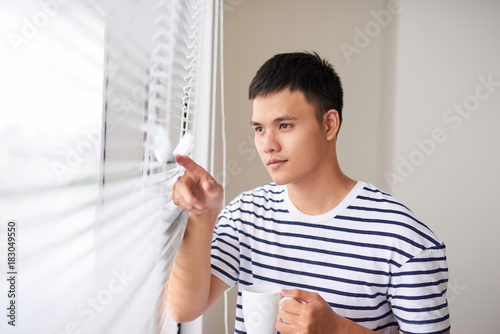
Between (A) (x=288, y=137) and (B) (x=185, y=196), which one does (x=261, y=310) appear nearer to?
(B) (x=185, y=196)

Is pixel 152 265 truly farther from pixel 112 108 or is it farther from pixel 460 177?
pixel 460 177

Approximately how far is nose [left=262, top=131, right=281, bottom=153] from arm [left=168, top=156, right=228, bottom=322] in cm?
30

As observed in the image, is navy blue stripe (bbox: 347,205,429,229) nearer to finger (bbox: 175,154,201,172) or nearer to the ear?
the ear

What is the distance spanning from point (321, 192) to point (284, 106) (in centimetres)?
27

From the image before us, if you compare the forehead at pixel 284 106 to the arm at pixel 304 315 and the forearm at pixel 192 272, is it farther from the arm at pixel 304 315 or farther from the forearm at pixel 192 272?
the arm at pixel 304 315

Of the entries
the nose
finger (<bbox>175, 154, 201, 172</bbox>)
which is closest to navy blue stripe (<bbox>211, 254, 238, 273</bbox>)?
the nose

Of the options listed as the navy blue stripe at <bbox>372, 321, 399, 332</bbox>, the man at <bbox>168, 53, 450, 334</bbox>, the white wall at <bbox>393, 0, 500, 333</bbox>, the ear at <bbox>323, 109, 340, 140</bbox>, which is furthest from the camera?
the white wall at <bbox>393, 0, 500, 333</bbox>

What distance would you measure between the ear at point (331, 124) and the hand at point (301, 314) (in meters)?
0.55

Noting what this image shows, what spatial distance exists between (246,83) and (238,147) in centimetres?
38

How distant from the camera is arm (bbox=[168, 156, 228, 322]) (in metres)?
0.81

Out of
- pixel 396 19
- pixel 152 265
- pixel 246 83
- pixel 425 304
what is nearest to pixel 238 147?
pixel 246 83

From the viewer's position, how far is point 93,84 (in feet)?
1.47

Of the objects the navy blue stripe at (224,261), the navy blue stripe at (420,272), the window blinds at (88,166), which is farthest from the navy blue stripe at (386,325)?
the window blinds at (88,166)

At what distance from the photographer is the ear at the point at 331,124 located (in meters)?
1.24
